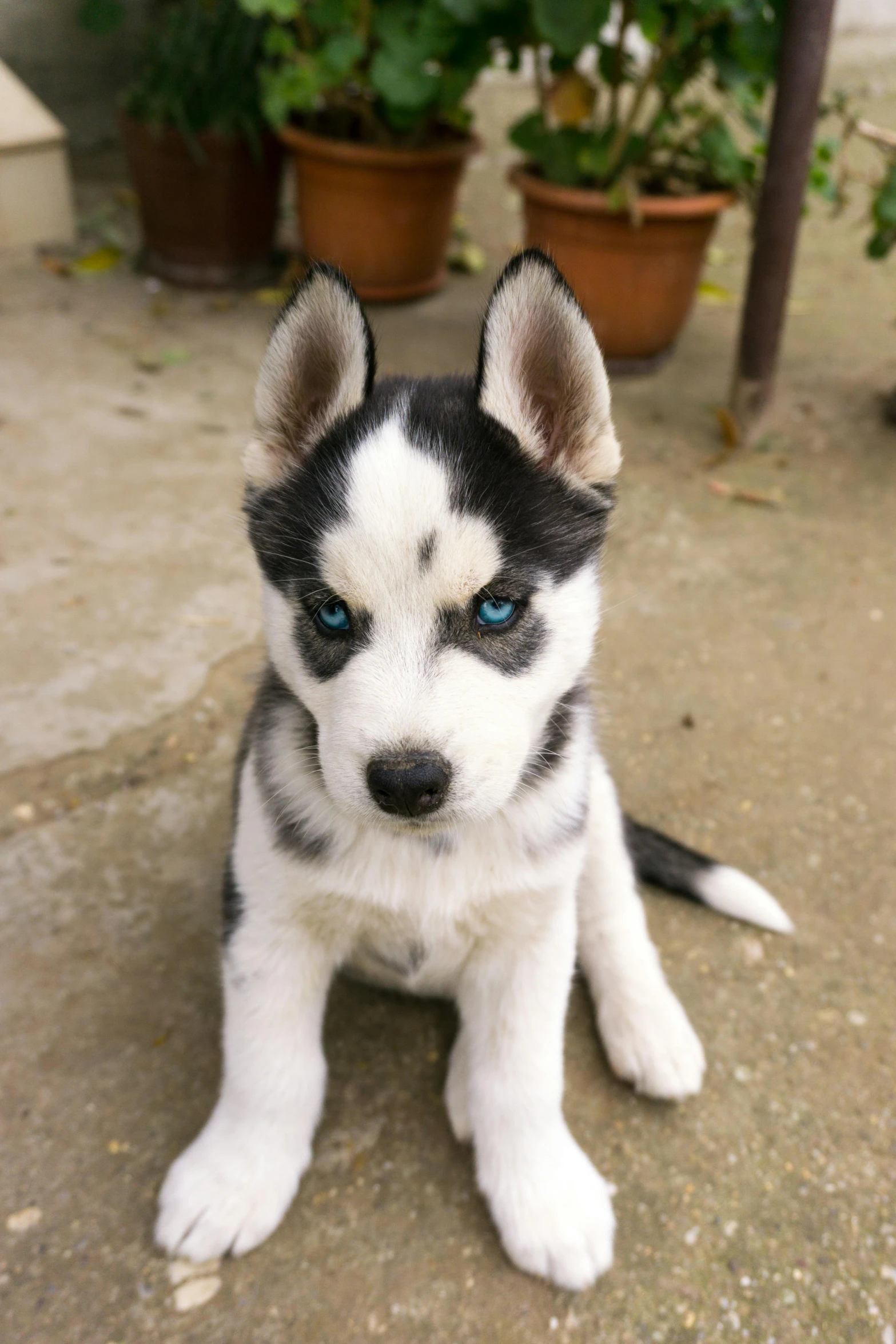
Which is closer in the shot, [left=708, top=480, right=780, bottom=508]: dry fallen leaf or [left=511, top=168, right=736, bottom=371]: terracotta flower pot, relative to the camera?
[left=708, top=480, right=780, bottom=508]: dry fallen leaf

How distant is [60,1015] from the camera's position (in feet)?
7.95

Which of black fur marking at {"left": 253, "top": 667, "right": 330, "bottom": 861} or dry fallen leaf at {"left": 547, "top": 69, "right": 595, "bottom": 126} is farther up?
dry fallen leaf at {"left": 547, "top": 69, "right": 595, "bottom": 126}

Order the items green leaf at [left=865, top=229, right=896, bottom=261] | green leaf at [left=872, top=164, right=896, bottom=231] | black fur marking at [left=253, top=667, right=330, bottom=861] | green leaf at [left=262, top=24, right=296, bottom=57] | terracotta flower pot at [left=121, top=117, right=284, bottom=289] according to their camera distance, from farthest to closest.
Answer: terracotta flower pot at [left=121, top=117, right=284, bottom=289] → green leaf at [left=262, top=24, right=296, bottom=57] → green leaf at [left=865, top=229, right=896, bottom=261] → green leaf at [left=872, top=164, right=896, bottom=231] → black fur marking at [left=253, top=667, right=330, bottom=861]

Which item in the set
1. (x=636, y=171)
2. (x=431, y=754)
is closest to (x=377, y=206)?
(x=636, y=171)

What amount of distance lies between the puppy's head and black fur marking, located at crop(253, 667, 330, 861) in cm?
16

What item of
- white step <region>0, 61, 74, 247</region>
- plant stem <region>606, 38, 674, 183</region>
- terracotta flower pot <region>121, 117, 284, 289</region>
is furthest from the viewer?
white step <region>0, 61, 74, 247</region>

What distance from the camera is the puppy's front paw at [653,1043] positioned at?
90.3 inches

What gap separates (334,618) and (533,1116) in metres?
1.05

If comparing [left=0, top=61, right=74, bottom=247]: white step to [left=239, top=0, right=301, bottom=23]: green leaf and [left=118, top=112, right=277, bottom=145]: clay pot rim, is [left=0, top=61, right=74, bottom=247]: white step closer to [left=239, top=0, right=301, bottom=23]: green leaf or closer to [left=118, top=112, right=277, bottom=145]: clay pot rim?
[left=118, top=112, right=277, bottom=145]: clay pot rim

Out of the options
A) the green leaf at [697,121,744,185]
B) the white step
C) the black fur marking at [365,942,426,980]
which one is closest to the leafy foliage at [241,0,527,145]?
the green leaf at [697,121,744,185]

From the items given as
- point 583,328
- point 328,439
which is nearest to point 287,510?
point 328,439

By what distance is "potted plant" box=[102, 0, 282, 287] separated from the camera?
556cm

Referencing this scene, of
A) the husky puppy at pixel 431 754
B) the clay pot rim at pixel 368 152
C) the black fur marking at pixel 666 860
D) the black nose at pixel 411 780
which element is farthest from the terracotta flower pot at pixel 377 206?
the black nose at pixel 411 780

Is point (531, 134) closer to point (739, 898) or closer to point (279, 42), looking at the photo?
point (279, 42)
